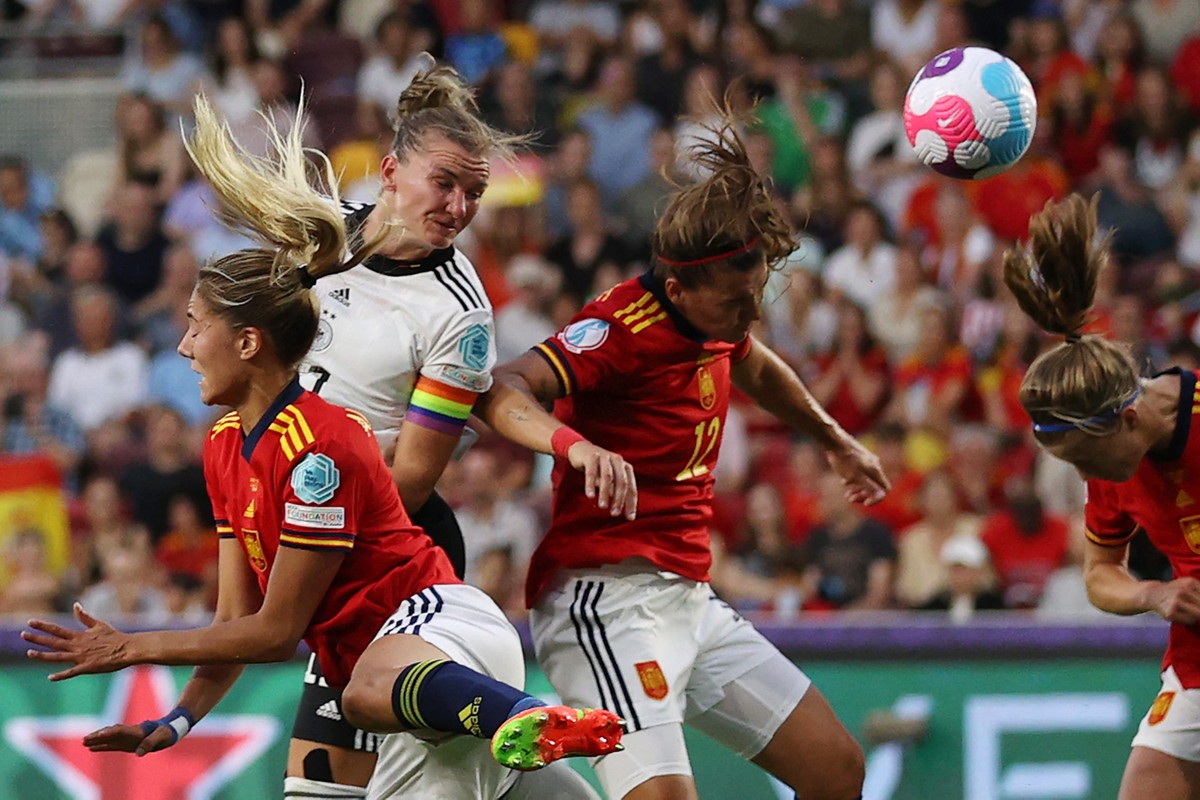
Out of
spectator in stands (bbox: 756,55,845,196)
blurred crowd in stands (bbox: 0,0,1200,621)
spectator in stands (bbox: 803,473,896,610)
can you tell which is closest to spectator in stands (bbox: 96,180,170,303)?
blurred crowd in stands (bbox: 0,0,1200,621)

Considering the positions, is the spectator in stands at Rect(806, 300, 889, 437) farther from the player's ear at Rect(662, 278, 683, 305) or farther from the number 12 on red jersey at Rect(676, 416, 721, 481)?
the player's ear at Rect(662, 278, 683, 305)

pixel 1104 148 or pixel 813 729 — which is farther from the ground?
pixel 1104 148

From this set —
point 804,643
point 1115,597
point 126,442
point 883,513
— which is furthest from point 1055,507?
point 126,442

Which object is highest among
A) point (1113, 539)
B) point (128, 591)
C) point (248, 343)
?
point (248, 343)

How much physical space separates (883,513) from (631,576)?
4436 mm

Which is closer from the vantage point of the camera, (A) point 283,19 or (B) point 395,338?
(B) point 395,338

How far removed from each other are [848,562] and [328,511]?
4.92 meters

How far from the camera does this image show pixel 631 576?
16.5 ft

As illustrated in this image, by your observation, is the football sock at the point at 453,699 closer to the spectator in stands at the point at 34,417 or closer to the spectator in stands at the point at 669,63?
the spectator in stands at the point at 34,417

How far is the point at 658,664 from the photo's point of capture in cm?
493

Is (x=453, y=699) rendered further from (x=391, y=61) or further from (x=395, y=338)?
(x=391, y=61)

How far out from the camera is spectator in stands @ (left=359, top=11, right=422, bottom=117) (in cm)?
1235

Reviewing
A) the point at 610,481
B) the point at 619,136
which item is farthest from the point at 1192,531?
the point at 619,136

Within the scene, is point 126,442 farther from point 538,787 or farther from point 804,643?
point 538,787
